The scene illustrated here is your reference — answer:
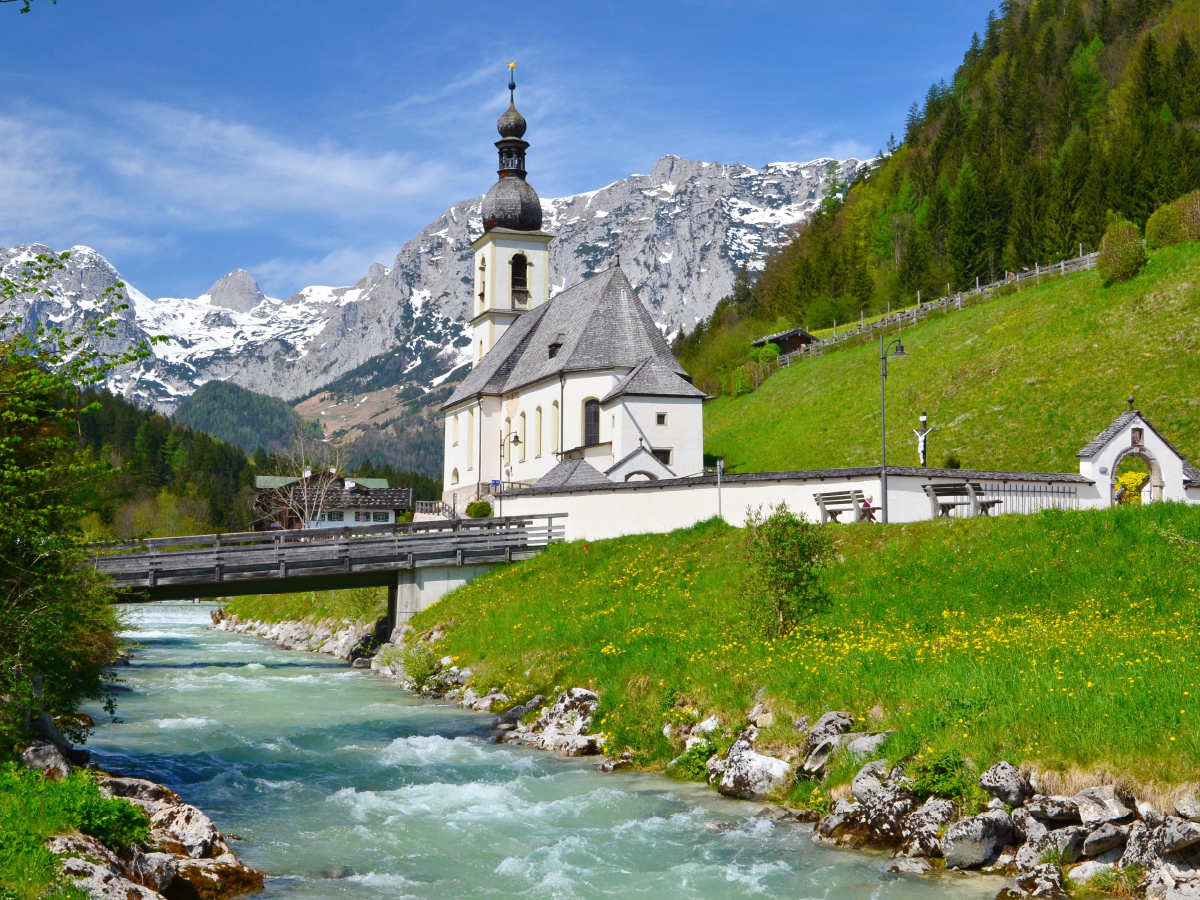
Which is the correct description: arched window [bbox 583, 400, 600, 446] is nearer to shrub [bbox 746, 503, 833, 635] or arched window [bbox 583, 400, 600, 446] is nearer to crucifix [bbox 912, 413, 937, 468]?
crucifix [bbox 912, 413, 937, 468]

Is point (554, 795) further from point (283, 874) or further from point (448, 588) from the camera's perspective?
point (448, 588)

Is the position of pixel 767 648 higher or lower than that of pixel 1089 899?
higher

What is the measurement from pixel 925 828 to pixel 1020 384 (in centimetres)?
4140

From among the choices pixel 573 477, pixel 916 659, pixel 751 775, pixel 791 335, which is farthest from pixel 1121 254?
pixel 751 775

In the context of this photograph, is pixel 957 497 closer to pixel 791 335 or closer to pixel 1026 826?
pixel 1026 826

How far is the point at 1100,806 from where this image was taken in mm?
10641

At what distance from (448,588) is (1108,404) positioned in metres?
29.3

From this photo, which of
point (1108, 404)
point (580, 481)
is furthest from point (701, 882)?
point (1108, 404)

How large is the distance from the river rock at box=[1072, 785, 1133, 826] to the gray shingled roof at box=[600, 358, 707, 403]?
118 feet

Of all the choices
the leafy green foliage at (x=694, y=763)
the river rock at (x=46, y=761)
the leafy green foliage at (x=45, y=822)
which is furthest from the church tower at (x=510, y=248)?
the leafy green foliage at (x=45, y=822)

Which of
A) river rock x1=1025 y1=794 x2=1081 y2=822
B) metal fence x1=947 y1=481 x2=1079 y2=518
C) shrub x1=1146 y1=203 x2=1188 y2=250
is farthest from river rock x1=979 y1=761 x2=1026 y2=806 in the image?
shrub x1=1146 y1=203 x2=1188 y2=250

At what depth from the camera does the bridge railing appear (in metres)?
28.9

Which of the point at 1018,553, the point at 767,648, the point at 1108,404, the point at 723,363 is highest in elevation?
the point at 723,363

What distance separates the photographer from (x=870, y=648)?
16656 millimetres
